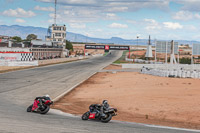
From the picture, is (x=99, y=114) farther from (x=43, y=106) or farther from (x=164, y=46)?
(x=164, y=46)

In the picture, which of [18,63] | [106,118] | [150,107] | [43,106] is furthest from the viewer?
[18,63]

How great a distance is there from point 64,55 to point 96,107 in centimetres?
11278

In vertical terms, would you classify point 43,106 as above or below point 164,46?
below

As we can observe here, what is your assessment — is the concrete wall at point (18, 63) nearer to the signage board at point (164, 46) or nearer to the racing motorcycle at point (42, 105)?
the signage board at point (164, 46)

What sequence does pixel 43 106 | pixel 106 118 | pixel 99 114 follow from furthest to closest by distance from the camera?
pixel 43 106 < pixel 99 114 < pixel 106 118

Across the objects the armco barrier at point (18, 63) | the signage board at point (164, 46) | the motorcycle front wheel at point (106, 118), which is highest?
the signage board at point (164, 46)

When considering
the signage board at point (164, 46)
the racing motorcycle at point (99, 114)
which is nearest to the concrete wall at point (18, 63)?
the signage board at point (164, 46)

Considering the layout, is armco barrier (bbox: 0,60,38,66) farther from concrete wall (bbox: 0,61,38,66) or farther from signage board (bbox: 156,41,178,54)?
signage board (bbox: 156,41,178,54)

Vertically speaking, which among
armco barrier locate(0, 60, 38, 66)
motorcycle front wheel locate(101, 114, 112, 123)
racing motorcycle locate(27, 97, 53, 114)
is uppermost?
armco barrier locate(0, 60, 38, 66)

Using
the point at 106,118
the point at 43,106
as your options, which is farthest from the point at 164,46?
the point at 106,118

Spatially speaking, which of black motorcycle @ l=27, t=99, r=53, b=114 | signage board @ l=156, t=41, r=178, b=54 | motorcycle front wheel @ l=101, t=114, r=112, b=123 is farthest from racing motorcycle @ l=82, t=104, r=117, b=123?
signage board @ l=156, t=41, r=178, b=54

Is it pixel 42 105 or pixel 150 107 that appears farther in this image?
pixel 150 107

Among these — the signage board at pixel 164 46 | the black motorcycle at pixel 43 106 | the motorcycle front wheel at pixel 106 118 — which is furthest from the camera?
the signage board at pixel 164 46

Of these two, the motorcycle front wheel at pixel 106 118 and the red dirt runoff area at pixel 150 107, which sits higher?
the motorcycle front wheel at pixel 106 118
